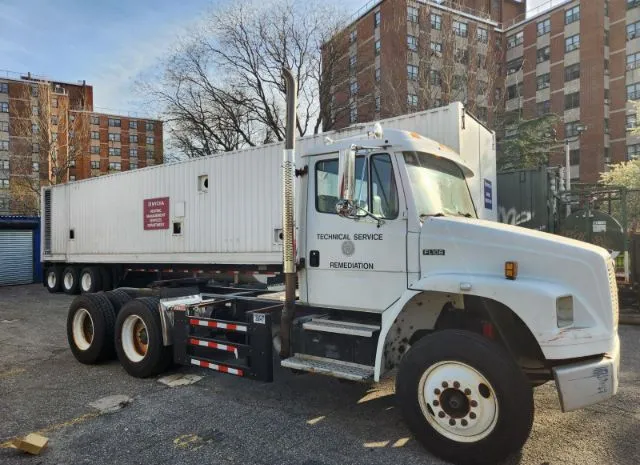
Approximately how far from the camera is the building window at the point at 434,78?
23.9 meters

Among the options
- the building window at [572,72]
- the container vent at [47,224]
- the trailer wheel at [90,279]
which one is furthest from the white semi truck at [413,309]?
the building window at [572,72]

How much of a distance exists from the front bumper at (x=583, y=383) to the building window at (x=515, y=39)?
56.5m

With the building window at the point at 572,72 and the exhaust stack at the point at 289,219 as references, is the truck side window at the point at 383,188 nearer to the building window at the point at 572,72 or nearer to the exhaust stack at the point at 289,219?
the exhaust stack at the point at 289,219

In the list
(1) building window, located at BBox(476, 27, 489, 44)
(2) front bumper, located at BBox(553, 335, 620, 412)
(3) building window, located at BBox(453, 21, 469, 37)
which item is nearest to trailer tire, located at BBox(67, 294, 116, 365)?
(2) front bumper, located at BBox(553, 335, 620, 412)

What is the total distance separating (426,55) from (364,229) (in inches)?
885

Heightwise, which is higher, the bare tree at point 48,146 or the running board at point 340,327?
the bare tree at point 48,146

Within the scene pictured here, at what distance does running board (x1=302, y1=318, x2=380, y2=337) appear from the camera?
4332 mm

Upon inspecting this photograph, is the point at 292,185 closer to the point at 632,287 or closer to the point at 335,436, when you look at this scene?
the point at 335,436

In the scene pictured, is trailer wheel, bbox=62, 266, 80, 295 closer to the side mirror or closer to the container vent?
the container vent

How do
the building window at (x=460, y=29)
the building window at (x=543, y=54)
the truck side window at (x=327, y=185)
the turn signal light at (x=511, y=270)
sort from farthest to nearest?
the building window at (x=543, y=54) < the building window at (x=460, y=29) < the truck side window at (x=327, y=185) < the turn signal light at (x=511, y=270)

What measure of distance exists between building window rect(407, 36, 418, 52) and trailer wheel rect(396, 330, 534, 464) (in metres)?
24.7

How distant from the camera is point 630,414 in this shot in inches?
187

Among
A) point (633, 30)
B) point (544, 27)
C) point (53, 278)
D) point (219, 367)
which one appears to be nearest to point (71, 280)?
point (53, 278)

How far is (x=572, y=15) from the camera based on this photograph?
4722 centimetres
